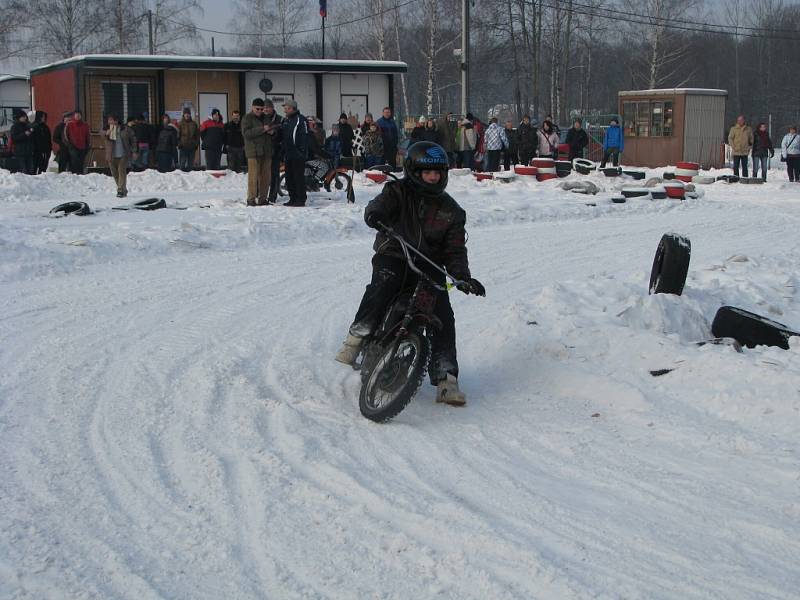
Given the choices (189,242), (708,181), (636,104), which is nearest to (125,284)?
(189,242)

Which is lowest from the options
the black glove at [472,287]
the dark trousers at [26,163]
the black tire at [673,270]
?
the black tire at [673,270]

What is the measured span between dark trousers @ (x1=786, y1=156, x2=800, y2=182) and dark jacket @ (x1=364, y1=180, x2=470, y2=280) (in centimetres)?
2206

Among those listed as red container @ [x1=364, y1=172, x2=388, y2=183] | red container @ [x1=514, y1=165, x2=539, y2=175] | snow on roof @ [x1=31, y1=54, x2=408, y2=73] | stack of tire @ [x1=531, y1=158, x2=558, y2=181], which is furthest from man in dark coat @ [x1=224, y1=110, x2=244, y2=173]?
stack of tire @ [x1=531, y1=158, x2=558, y2=181]

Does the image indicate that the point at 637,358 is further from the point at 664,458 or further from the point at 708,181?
the point at 708,181

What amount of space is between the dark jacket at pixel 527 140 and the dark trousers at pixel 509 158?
0.40m

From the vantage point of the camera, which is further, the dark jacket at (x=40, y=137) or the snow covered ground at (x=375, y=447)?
the dark jacket at (x=40, y=137)

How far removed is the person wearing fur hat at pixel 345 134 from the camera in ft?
82.6

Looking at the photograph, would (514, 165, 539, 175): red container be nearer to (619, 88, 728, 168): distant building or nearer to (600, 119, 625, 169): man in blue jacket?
→ (600, 119, 625, 169): man in blue jacket

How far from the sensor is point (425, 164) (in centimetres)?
616

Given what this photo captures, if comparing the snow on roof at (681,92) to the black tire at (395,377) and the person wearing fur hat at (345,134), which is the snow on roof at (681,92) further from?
the black tire at (395,377)

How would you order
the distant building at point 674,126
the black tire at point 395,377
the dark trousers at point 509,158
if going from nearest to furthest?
the black tire at point 395,377
the dark trousers at point 509,158
the distant building at point 674,126

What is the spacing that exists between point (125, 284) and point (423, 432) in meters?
5.18

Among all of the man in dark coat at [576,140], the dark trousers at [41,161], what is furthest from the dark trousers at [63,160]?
the man in dark coat at [576,140]

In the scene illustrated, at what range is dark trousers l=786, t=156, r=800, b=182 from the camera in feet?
85.7
